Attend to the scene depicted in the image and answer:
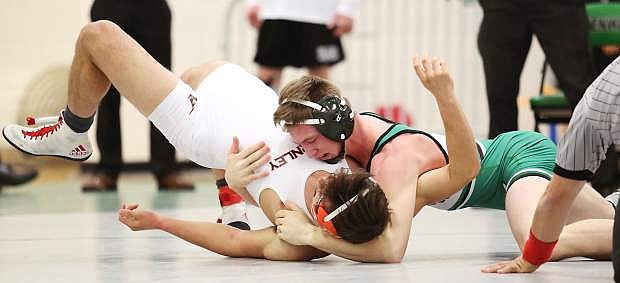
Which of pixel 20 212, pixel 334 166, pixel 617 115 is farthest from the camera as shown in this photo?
pixel 20 212

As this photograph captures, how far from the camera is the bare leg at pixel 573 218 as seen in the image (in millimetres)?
3607

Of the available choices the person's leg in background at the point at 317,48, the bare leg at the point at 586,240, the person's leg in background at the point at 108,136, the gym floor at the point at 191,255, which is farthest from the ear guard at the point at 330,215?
the person's leg in background at the point at 108,136

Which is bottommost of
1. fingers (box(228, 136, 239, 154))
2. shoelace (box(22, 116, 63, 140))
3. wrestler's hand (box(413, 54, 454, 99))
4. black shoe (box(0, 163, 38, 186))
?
black shoe (box(0, 163, 38, 186))

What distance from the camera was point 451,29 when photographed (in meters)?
10.0

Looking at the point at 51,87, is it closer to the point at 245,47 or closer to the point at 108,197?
the point at 245,47

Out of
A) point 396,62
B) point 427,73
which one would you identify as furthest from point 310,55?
point 427,73

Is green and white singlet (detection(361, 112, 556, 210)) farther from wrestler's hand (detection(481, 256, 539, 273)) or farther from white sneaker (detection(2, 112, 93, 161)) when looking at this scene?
white sneaker (detection(2, 112, 93, 161))

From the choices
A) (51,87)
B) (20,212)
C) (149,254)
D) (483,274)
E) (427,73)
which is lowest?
(51,87)

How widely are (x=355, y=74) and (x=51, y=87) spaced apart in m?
2.44

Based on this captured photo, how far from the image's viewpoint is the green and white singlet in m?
3.97

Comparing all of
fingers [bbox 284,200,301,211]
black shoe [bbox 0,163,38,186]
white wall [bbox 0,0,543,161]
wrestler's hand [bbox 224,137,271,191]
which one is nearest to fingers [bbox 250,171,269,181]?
wrestler's hand [bbox 224,137,271,191]

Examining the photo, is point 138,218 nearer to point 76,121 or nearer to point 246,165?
point 246,165

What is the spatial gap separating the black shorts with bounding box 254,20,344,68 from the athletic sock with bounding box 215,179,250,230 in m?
2.78

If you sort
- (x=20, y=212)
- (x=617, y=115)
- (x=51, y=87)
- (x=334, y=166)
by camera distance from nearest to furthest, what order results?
(x=617, y=115), (x=334, y=166), (x=20, y=212), (x=51, y=87)
